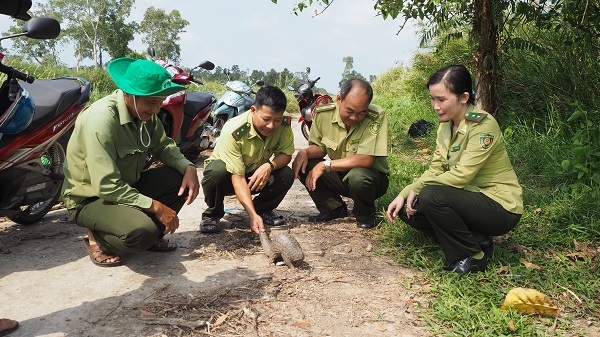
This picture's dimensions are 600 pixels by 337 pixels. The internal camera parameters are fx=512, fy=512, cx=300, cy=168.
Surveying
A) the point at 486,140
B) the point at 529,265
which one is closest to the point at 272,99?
the point at 486,140

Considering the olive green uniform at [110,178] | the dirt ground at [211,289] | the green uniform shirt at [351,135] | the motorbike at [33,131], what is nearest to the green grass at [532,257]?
the dirt ground at [211,289]

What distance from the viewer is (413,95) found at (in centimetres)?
1001

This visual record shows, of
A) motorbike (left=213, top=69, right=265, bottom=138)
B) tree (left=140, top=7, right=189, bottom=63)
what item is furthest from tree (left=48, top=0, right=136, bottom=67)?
motorbike (left=213, top=69, right=265, bottom=138)

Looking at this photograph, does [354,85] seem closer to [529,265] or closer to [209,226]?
[209,226]

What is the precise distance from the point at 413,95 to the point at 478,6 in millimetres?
5096

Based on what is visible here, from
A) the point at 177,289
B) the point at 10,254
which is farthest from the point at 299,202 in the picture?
the point at 10,254

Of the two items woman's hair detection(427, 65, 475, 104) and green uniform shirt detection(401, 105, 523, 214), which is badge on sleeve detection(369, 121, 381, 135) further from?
woman's hair detection(427, 65, 475, 104)

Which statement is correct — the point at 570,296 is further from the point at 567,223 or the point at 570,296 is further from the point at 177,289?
the point at 177,289

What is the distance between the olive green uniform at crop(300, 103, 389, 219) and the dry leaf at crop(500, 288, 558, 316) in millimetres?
1460

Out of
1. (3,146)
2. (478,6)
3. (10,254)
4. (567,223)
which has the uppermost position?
(478,6)

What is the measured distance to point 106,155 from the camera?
2.92 m

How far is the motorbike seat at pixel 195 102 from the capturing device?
6160 millimetres

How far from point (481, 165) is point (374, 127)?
3.64 feet

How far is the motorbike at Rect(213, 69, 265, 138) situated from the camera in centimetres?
777
